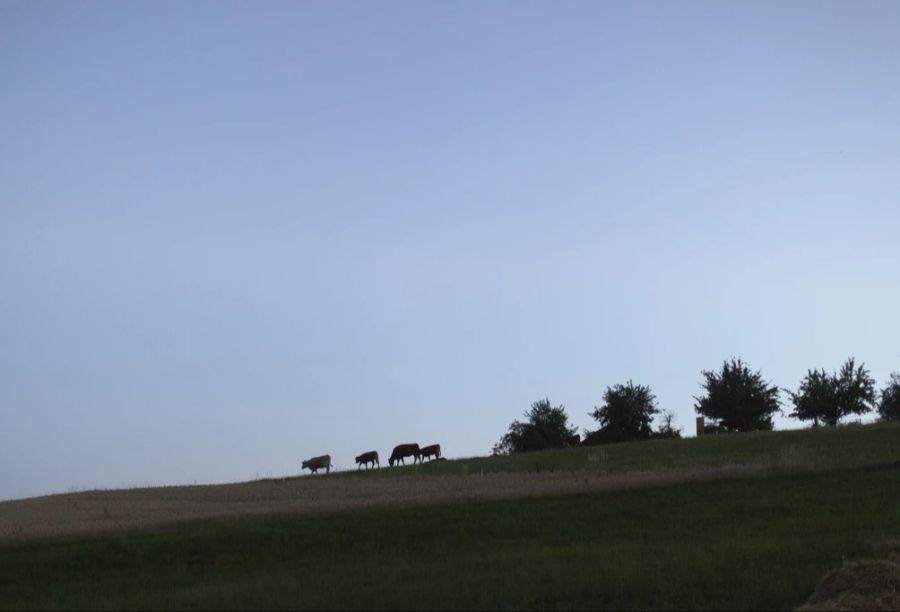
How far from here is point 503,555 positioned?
24156 mm

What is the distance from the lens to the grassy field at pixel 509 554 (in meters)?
20.0

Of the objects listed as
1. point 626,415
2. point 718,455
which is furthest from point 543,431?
point 718,455

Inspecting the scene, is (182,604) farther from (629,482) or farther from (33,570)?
(629,482)

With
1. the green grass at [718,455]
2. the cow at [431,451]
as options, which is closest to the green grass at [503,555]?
the green grass at [718,455]

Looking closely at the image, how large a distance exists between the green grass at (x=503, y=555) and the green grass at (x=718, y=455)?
29.9ft

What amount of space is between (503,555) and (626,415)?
66548 millimetres

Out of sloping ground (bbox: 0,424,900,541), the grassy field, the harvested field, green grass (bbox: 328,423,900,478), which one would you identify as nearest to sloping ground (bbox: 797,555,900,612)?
the grassy field

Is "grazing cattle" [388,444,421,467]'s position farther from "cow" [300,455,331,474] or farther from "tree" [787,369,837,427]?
"tree" [787,369,837,427]

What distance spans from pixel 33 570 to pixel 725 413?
68464 millimetres

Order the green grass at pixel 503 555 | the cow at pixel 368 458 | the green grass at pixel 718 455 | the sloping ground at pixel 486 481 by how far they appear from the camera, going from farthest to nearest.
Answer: the cow at pixel 368 458
the green grass at pixel 718 455
the sloping ground at pixel 486 481
the green grass at pixel 503 555

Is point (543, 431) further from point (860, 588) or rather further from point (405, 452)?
point (860, 588)

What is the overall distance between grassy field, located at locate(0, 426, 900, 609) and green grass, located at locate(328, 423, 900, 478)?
7.43 meters

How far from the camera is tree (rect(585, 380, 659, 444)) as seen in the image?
8912 centimetres

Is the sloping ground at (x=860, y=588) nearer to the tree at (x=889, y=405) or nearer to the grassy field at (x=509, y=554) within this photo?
the grassy field at (x=509, y=554)
